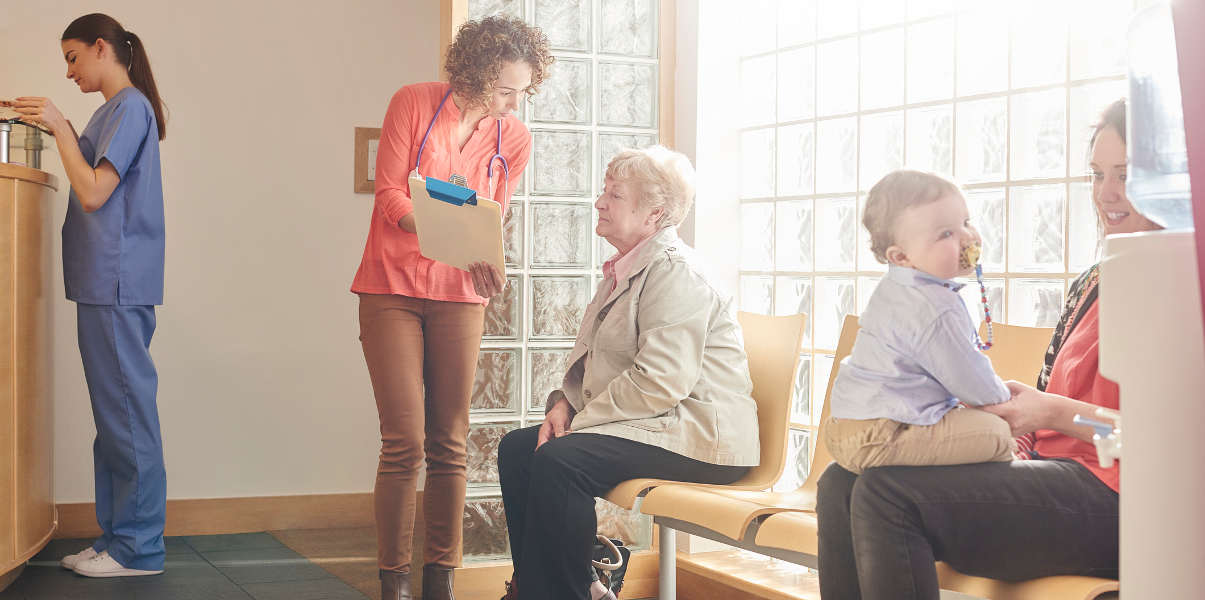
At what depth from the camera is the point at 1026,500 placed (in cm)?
156

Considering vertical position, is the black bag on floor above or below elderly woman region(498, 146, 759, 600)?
below

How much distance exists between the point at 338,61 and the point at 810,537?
9.55ft

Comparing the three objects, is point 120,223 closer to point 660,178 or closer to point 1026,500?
point 660,178

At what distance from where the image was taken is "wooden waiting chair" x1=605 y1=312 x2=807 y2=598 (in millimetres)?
2416

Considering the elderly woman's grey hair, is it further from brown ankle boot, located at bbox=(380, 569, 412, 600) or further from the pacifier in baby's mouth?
brown ankle boot, located at bbox=(380, 569, 412, 600)

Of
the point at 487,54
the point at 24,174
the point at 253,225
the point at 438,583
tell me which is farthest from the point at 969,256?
the point at 253,225

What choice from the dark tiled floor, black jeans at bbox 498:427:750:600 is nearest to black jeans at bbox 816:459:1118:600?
black jeans at bbox 498:427:750:600

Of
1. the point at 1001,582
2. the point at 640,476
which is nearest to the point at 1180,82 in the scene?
the point at 1001,582

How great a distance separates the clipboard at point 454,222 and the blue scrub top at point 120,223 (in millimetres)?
1214

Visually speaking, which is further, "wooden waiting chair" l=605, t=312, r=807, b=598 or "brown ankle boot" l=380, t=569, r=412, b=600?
"brown ankle boot" l=380, t=569, r=412, b=600

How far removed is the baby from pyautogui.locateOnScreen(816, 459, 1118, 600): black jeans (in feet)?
0.16

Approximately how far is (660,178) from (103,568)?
6.77ft

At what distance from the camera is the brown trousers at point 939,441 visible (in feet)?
5.33

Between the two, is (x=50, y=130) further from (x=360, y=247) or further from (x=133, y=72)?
(x=360, y=247)
